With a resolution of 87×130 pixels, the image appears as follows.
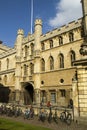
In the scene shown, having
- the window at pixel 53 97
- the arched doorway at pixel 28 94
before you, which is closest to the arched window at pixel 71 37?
the window at pixel 53 97

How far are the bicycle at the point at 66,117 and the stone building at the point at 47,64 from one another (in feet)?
22.8

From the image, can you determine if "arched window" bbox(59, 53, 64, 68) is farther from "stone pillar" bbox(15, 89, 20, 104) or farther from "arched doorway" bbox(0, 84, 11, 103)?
"arched doorway" bbox(0, 84, 11, 103)

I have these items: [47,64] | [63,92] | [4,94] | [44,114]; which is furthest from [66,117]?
[4,94]

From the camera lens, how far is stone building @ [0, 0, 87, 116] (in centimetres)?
2742

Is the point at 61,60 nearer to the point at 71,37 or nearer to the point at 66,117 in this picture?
the point at 71,37

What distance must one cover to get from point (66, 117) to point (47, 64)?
16.4 m

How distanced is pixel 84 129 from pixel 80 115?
129 cm

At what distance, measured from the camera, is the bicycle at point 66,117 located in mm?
15744

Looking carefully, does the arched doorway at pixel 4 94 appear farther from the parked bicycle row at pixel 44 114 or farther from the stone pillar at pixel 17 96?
the parked bicycle row at pixel 44 114

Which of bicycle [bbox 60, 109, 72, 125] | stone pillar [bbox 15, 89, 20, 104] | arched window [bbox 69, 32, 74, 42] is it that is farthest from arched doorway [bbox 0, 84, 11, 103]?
bicycle [bbox 60, 109, 72, 125]

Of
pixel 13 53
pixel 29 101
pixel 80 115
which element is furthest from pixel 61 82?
pixel 13 53

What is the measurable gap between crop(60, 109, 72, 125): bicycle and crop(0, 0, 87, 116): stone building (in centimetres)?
694

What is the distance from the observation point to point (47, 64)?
31.8 meters

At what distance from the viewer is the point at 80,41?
2688 centimetres
